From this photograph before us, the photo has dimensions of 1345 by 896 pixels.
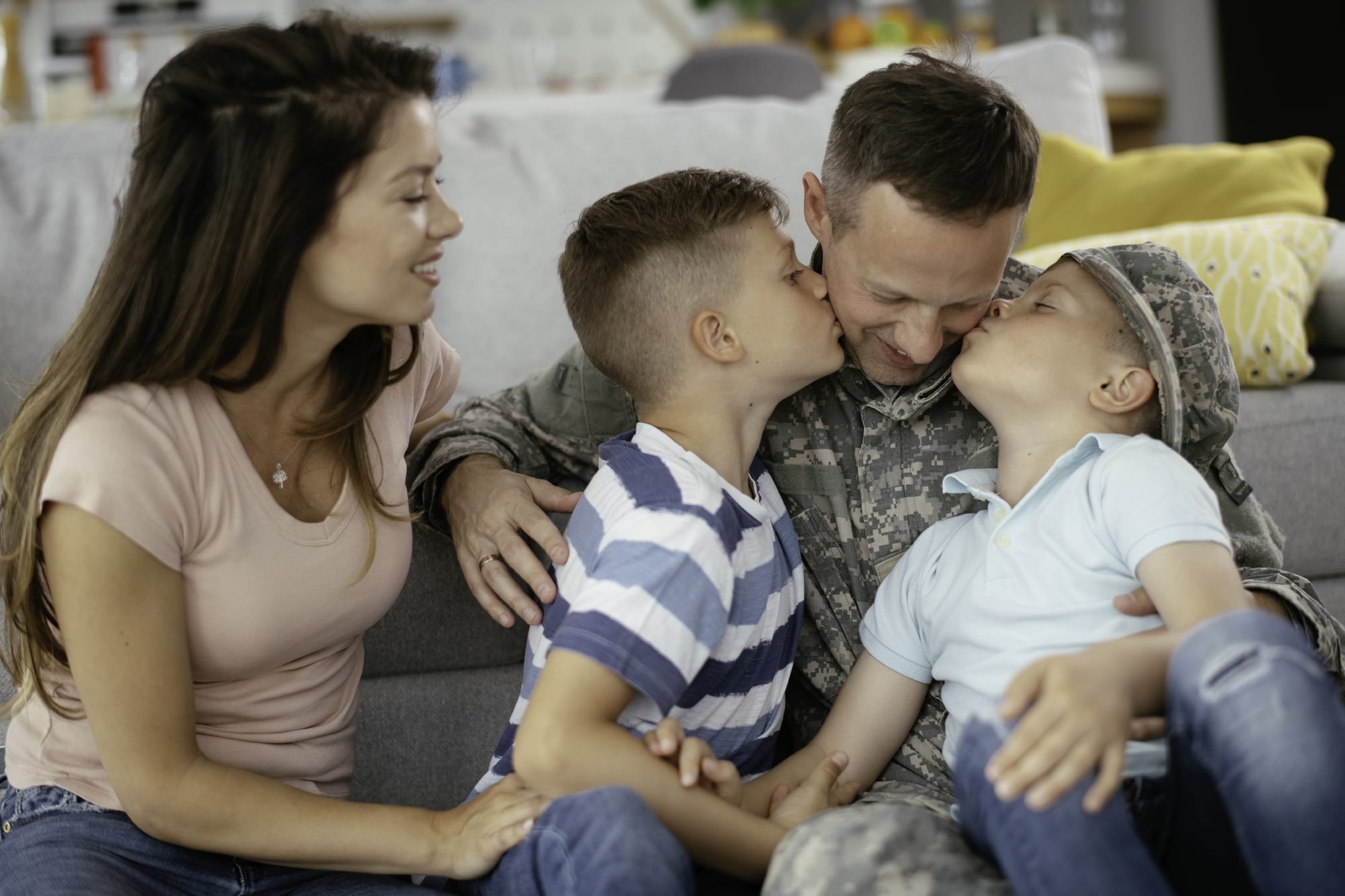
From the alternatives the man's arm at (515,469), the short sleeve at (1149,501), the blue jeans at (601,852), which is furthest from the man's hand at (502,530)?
the short sleeve at (1149,501)

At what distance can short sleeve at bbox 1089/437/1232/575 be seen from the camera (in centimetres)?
103

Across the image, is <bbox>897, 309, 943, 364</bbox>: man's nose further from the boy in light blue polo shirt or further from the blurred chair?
the blurred chair

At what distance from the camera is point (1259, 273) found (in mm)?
1893

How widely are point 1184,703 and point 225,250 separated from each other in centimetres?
81

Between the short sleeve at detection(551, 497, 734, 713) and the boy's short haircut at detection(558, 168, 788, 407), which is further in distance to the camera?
the boy's short haircut at detection(558, 168, 788, 407)

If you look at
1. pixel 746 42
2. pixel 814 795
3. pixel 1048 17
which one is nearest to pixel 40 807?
pixel 814 795

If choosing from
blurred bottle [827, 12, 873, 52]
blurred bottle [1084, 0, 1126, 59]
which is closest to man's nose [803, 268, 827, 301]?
blurred bottle [827, 12, 873, 52]

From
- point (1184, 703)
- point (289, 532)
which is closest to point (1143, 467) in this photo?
point (1184, 703)

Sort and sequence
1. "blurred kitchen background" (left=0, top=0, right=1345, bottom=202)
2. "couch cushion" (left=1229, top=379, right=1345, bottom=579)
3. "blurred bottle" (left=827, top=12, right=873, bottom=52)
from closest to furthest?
"couch cushion" (left=1229, top=379, right=1345, bottom=579), "blurred kitchen background" (left=0, top=0, right=1345, bottom=202), "blurred bottle" (left=827, top=12, right=873, bottom=52)

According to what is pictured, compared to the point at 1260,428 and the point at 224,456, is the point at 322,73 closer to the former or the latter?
the point at 224,456

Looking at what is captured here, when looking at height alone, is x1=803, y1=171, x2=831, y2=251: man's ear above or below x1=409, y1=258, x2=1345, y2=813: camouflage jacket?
above

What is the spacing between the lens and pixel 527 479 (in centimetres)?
133

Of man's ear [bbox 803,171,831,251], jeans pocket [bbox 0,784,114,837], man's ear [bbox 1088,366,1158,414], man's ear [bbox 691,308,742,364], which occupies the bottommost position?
jeans pocket [bbox 0,784,114,837]

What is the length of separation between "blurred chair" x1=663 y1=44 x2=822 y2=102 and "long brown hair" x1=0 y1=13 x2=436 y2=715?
2.40m
